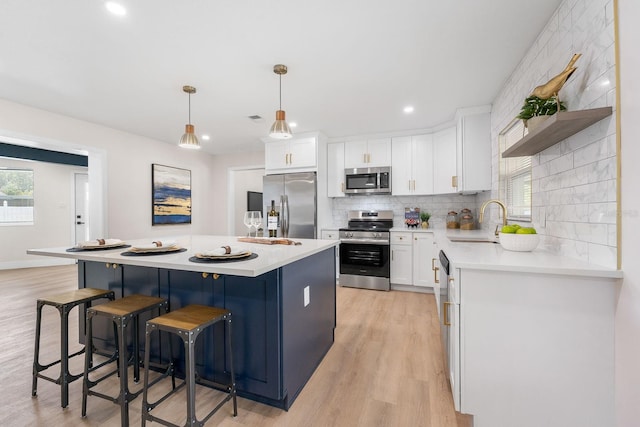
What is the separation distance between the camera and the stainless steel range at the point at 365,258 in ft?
13.1

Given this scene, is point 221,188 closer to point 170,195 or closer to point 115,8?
point 170,195

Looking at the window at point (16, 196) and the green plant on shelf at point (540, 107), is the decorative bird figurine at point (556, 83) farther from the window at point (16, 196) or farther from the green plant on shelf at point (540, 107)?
the window at point (16, 196)

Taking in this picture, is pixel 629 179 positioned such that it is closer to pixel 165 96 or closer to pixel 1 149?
pixel 165 96

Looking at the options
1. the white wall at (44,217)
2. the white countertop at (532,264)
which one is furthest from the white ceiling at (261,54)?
the white wall at (44,217)

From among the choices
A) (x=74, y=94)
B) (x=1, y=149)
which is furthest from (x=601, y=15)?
(x=1, y=149)

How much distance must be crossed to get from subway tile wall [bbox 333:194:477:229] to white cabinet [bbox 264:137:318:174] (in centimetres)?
98

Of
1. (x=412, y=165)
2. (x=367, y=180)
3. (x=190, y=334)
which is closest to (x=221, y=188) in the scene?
(x=367, y=180)

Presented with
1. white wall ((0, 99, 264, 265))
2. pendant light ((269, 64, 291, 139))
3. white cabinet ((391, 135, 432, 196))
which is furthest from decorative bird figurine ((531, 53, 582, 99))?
white wall ((0, 99, 264, 265))

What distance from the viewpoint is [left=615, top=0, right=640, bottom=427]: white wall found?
107 centimetres

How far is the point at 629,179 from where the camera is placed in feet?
3.65

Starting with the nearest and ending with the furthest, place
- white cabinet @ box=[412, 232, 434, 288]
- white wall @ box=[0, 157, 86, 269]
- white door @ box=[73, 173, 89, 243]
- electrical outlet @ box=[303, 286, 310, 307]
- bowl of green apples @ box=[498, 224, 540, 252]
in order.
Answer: bowl of green apples @ box=[498, 224, 540, 252], electrical outlet @ box=[303, 286, 310, 307], white cabinet @ box=[412, 232, 434, 288], white wall @ box=[0, 157, 86, 269], white door @ box=[73, 173, 89, 243]

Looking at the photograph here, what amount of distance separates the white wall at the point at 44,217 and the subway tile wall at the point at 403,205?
19.7 ft

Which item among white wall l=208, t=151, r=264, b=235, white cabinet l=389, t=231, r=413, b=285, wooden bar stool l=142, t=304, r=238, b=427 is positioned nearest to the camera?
wooden bar stool l=142, t=304, r=238, b=427

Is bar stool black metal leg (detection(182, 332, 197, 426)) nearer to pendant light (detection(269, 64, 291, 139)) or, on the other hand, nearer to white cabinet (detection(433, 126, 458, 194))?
pendant light (detection(269, 64, 291, 139))
